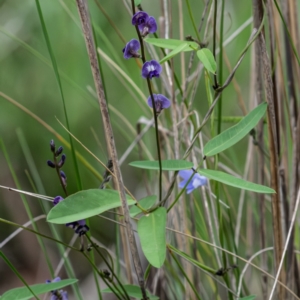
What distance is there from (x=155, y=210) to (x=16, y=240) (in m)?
1.10

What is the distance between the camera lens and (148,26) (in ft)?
1.75

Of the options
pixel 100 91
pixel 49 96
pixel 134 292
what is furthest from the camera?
pixel 49 96

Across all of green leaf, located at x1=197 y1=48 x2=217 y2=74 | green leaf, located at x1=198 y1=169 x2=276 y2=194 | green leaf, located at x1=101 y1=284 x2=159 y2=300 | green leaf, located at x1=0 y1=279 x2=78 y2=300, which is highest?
green leaf, located at x1=197 y1=48 x2=217 y2=74

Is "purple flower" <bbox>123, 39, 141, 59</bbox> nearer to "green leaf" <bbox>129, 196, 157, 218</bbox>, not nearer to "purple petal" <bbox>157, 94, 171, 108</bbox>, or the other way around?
"purple petal" <bbox>157, 94, 171, 108</bbox>

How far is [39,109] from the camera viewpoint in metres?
1.50

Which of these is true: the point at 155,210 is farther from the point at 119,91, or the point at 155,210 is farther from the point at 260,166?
the point at 119,91

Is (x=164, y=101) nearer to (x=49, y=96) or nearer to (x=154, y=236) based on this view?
(x=154, y=236)

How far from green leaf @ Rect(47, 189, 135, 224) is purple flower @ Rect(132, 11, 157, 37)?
0.56ft

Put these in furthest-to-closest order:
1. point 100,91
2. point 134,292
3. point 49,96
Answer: point 49,96 → point 134,292 → point 100,91

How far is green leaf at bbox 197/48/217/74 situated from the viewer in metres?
0.51

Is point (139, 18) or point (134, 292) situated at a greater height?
point (139, 18)

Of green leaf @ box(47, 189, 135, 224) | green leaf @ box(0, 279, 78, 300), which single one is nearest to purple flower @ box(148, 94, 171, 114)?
green leaf @ box(47, 189, 135, 224)

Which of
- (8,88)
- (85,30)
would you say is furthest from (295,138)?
(8,88)

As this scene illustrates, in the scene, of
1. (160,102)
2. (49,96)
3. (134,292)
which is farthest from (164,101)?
(49,96)
